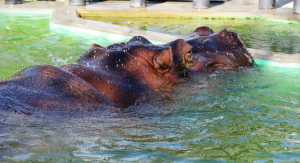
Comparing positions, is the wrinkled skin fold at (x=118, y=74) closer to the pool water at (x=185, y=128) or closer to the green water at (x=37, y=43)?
the pool water at (x=185, y=128)

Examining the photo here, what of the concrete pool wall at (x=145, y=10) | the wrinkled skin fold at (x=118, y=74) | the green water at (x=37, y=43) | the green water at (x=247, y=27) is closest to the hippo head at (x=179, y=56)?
the wrinkled skin fold at (x=118, y=74)

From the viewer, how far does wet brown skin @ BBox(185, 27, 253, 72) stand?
4.16m

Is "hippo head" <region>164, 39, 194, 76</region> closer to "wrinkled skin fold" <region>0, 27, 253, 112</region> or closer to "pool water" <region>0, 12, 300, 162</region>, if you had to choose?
"wrinkled skin fold" <region>0, 27, 253, 112</region>

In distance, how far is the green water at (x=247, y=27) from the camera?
8.23 meters

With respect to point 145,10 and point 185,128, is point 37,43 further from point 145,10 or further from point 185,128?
point 185,128

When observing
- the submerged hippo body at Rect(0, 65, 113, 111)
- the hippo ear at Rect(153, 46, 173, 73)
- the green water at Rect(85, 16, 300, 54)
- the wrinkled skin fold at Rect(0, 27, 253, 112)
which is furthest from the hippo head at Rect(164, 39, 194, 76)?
the green water at Rect(85, 16, 300, 54)

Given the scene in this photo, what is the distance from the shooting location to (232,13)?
12438 millimetres

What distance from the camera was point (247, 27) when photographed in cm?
1061

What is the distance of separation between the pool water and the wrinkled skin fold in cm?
8

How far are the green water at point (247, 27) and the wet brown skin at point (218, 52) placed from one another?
11.3ft

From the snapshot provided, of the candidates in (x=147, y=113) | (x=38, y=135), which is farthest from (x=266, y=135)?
(x=38, y=135)

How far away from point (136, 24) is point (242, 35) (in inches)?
117

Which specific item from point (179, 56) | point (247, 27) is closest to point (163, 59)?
point (179, 56)

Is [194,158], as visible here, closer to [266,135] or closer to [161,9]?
[266,135]
